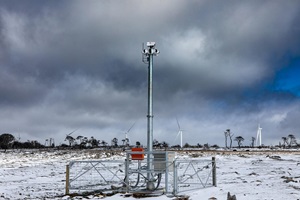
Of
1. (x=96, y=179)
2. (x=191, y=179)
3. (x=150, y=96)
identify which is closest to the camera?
(x=150, y=96)

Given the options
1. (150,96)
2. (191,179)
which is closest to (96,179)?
(191,179)

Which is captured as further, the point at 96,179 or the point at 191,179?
the point at 96,179

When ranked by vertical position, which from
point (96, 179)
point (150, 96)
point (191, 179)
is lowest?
point (96, 179)

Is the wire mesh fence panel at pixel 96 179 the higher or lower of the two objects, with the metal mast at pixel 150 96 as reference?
lower

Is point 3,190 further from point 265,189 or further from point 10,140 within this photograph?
point 10,140

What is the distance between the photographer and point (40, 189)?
2511 centimetres

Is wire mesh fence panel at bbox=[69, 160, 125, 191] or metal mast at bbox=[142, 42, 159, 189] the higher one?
metal mast at bbox=[142, 42, 159, 189]

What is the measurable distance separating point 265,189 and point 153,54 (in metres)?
10.1

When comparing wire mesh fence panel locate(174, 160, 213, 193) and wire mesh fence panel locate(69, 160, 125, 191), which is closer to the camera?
wire mesh fence panel locate(174, 160, 213, 193)

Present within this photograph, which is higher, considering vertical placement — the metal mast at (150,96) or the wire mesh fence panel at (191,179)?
the metal mast at (150,96)

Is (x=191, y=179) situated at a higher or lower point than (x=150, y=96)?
lower

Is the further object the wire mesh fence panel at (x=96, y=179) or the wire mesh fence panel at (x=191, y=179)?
the wire mesh fence panel at (x=96, y=179)

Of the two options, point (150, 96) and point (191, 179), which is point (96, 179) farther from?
point (150, 96)

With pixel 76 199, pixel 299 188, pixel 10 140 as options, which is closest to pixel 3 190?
pixel 76 199
